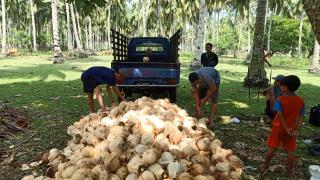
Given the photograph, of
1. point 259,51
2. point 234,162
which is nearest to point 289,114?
point 234,162

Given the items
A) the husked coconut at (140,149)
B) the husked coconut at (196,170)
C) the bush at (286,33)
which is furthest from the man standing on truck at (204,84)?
the bush at (286,33)

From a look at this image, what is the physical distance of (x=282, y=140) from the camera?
5590 mm

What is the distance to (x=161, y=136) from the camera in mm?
5051

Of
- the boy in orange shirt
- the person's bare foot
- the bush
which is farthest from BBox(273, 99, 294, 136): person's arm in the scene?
the bush

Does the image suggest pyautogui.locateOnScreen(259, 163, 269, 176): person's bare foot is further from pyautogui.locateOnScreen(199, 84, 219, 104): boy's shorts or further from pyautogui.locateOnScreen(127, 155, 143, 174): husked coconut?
pyautogui.locateOnScreen(199, 84, 219, 104): boy's shorts

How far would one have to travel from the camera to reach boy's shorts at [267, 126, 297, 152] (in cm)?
552

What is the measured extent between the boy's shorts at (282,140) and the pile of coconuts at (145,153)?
2.39ft

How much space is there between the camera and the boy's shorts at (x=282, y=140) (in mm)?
5516

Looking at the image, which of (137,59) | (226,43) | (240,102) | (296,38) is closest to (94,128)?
(240,102)

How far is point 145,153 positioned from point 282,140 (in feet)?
7.21

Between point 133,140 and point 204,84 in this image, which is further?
point 204,84

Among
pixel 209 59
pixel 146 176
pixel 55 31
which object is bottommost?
pixel 146 176

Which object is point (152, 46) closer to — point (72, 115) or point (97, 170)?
point (72, 115)

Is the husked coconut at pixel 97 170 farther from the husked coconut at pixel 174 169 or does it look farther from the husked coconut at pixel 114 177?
the husked coconut at pixel 174 169
